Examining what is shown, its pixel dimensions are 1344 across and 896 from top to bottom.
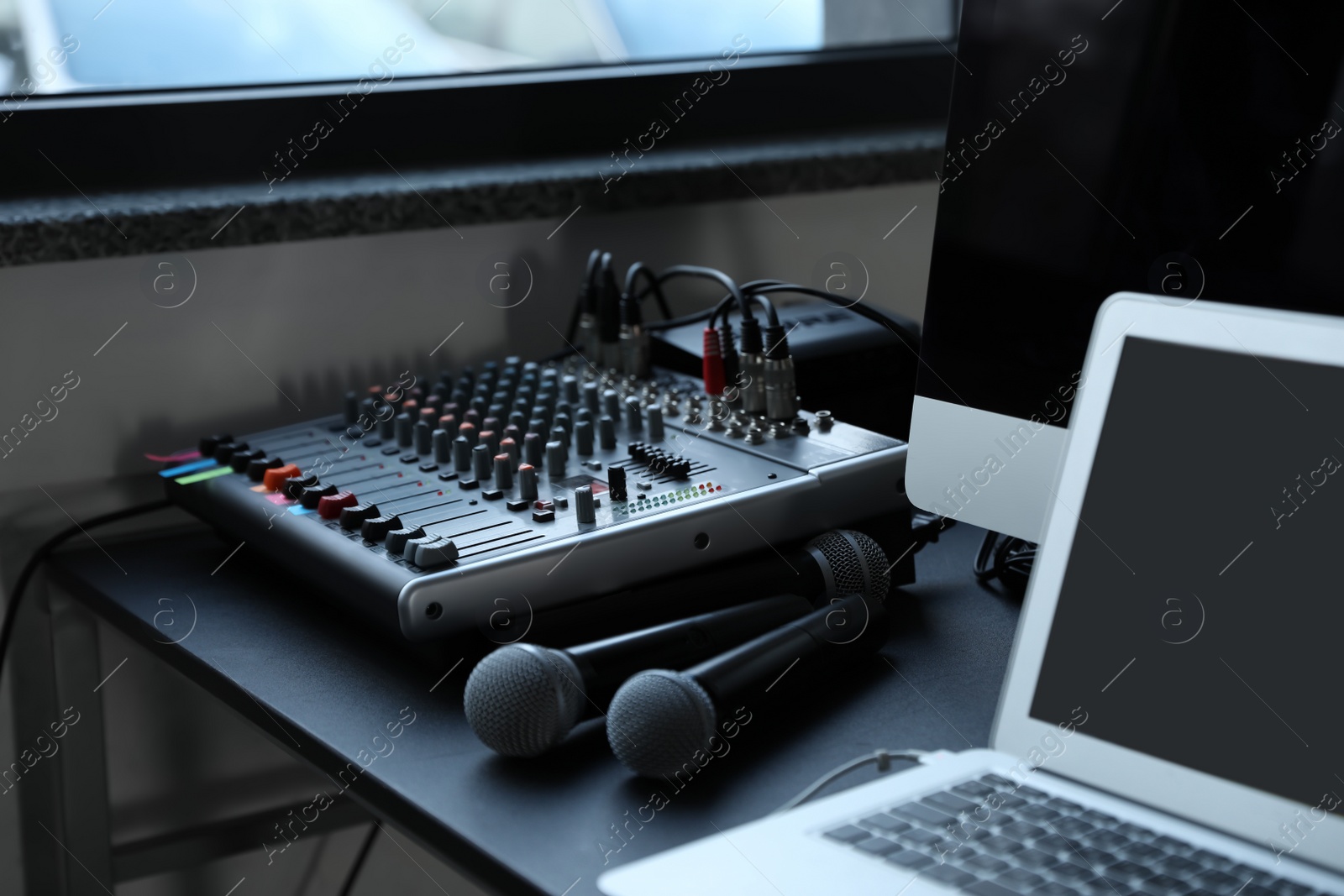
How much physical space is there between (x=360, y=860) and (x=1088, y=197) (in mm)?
1033

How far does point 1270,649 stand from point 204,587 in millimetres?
776

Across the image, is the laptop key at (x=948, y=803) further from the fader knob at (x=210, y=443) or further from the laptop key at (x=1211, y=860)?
the fader knob at (x=210, y=443)

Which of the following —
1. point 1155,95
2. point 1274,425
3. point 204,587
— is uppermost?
point 1155,95

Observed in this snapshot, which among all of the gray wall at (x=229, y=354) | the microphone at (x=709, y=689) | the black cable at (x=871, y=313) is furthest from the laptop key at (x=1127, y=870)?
the gray wall at (x=229, y=354)

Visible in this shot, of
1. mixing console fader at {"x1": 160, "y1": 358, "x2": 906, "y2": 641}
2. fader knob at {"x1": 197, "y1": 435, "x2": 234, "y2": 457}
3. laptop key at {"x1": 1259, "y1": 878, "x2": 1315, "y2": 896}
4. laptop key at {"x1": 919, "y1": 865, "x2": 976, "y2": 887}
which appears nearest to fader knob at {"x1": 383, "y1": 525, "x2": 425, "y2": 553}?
mixing console fader at {"x1": 160, "y1": 358, "x2": 906, "y2": 641}

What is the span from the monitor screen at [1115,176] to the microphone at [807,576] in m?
0.12

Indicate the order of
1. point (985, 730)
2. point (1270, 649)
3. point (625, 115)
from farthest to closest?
point (625, 115), point (985, 730), point (1270, 649)

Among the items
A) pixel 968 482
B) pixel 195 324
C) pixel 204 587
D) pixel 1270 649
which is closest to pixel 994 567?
pixel 968 482

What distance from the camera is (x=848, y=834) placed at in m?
0.55

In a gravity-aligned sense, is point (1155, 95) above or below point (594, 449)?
above

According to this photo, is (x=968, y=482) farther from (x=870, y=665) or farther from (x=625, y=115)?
(x=625, y=115)

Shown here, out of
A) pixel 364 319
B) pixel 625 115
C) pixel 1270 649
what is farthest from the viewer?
pixel 625 115

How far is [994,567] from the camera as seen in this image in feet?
3.13

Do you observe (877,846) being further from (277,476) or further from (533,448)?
(277,476)
